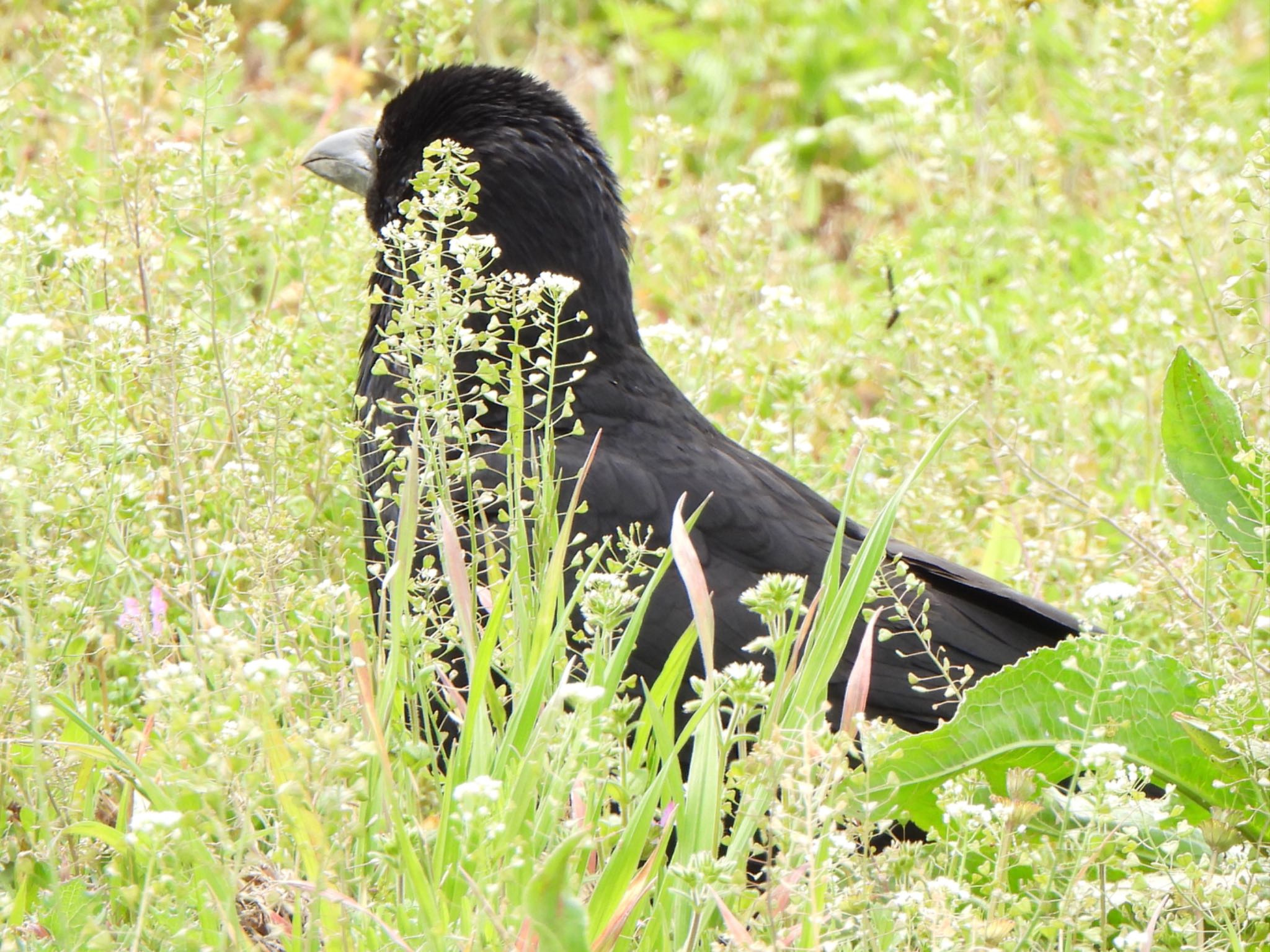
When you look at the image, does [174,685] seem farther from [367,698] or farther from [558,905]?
[558,905]

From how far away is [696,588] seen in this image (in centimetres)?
193

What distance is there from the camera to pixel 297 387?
296 cm

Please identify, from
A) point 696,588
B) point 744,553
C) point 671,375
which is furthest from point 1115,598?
point 671,375

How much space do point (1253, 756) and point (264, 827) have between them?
4.17ft

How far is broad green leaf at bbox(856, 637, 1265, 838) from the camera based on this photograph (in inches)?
87.7

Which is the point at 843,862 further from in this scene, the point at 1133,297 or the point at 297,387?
the point at 1133,297

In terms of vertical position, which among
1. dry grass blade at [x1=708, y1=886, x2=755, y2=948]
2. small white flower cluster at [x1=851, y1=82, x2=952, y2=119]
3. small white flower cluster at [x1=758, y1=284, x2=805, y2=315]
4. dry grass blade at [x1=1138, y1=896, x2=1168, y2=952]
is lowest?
dry grass blade at [x1=1138, y1=896, x2=1168, y2=952]

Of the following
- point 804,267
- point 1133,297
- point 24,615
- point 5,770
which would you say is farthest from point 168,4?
point 24,615

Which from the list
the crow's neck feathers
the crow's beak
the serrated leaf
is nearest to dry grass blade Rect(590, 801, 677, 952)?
the serrated leaf

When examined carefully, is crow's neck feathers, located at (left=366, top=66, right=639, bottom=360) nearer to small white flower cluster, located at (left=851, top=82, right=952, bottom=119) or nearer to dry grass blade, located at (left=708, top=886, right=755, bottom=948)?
small white flower cluster, located at (left=851, top=82, right=952, bottom=119)

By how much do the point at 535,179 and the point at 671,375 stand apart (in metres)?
0.75

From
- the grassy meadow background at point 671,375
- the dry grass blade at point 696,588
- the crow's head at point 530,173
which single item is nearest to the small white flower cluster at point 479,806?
the grassy meadow background at point 671,375

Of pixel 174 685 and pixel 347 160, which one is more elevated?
pixel 347 160

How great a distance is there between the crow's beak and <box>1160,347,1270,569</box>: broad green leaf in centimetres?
190
